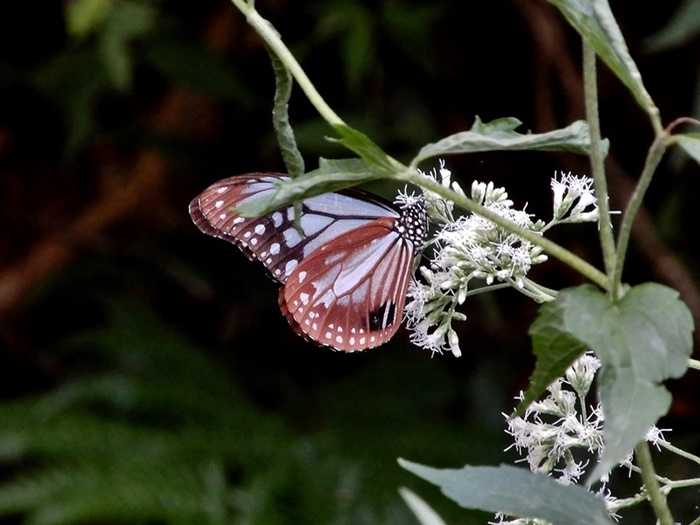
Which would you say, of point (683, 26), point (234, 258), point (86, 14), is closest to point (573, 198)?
point (683, 26)

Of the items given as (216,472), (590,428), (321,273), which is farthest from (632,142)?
(590,428)

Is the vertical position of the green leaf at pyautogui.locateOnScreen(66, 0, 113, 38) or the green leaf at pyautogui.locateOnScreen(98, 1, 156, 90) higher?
the green leaf at pyautogui.locateOnScreen(66, 0, 113, 38)

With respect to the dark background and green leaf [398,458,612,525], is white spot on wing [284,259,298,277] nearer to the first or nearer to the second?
green leaf [398,458,612,525]

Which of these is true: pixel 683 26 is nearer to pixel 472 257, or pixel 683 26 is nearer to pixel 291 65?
pixel 472 257

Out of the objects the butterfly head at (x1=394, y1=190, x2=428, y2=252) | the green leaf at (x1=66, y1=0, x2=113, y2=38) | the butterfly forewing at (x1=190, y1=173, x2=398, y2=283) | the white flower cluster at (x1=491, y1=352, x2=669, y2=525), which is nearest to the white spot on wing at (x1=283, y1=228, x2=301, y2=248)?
the butterfly forewing at (x1=190, y1=173, x2=398, y2=283)

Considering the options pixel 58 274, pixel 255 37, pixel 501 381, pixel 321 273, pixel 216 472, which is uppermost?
pixel 255 37

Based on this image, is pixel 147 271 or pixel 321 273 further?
pixel 147 271

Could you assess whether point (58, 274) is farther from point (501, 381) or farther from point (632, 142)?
point (632, 142)
